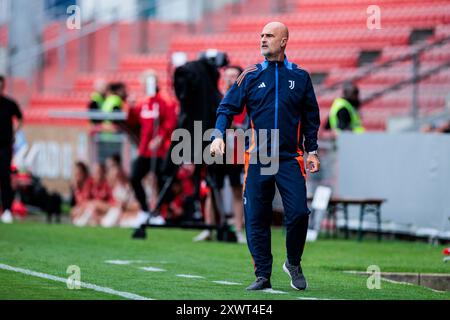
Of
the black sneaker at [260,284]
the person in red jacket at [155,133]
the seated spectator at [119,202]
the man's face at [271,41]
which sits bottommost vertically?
the seated spectator at [119,202]

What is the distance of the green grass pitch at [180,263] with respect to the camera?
378 inches

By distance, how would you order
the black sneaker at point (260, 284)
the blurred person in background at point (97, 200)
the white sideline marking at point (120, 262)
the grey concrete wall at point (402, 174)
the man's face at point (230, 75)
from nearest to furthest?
the black sneaker at point (260, 284) < the white sideline marking at point (120, 262) < the man's face at point (230, 75) < the grey concrete wall at point (402, 174) < the blurred person in background at point (97, 200)

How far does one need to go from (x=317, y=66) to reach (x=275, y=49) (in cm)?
1432

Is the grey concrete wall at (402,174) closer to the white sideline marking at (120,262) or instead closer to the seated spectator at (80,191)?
the seated spectator at (80,191)

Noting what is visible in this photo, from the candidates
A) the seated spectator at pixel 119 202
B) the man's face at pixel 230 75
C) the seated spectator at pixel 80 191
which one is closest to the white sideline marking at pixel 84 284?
the man's face at pixel 230 75

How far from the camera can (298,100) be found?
9.86m

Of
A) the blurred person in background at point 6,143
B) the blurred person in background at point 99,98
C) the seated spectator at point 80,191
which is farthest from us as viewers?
the blurred person in background at point 99,98

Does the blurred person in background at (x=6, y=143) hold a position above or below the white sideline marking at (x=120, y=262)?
above

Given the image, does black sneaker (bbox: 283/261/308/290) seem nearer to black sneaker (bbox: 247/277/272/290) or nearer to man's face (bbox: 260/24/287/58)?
black sneaker (bbox: 247/277/272/290)

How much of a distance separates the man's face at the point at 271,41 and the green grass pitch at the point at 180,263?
1802 millimetres

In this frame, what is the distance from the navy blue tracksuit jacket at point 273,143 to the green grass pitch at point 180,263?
44 centimetres

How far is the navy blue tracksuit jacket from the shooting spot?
32.2 feet

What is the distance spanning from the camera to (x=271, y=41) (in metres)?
9.82

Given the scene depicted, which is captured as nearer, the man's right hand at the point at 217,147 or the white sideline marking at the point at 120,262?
the man's right hand at the point at 217,147
